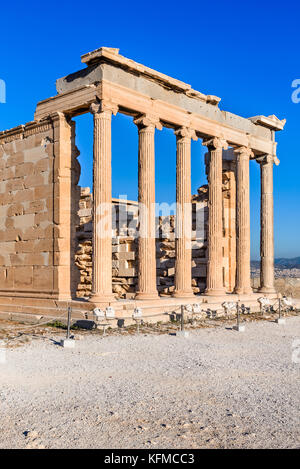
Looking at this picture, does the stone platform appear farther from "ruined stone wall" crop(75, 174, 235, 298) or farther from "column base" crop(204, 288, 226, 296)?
"ruined stone wall" crop(75, 174, 235, 298)

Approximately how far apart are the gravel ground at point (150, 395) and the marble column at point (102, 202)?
3.71 metres

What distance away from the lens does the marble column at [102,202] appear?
54.4 ft

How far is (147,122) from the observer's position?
18.2 meters

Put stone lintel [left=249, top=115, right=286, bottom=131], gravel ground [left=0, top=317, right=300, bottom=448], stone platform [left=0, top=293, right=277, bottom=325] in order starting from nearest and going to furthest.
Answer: gravel ground [left=0, top=317, right=300, bottom=448]
stone platform [left=0, top=293, right=277, bottom=325]
stone lintel [left=249, top=115, right=286, bottom=131]

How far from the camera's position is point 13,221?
1966 cm

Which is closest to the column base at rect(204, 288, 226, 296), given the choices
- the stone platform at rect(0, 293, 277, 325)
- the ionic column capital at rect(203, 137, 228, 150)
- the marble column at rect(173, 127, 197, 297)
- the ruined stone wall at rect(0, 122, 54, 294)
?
the stone platform at rect(0, 293, 277, 325)

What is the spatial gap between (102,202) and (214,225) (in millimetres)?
6099

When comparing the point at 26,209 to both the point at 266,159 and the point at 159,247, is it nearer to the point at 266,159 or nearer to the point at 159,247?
the point at 159,247

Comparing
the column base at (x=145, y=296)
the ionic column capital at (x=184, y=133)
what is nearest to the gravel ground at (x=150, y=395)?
the column base at (x=145, y=296)

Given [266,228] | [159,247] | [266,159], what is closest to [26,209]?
[159,247]

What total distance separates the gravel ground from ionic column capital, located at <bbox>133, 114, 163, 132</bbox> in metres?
8.28

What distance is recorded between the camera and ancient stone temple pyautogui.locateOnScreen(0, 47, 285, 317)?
16.7 metres

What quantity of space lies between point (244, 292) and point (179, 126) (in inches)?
307

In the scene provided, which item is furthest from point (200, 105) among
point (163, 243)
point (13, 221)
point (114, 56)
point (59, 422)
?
point (59, 422)
